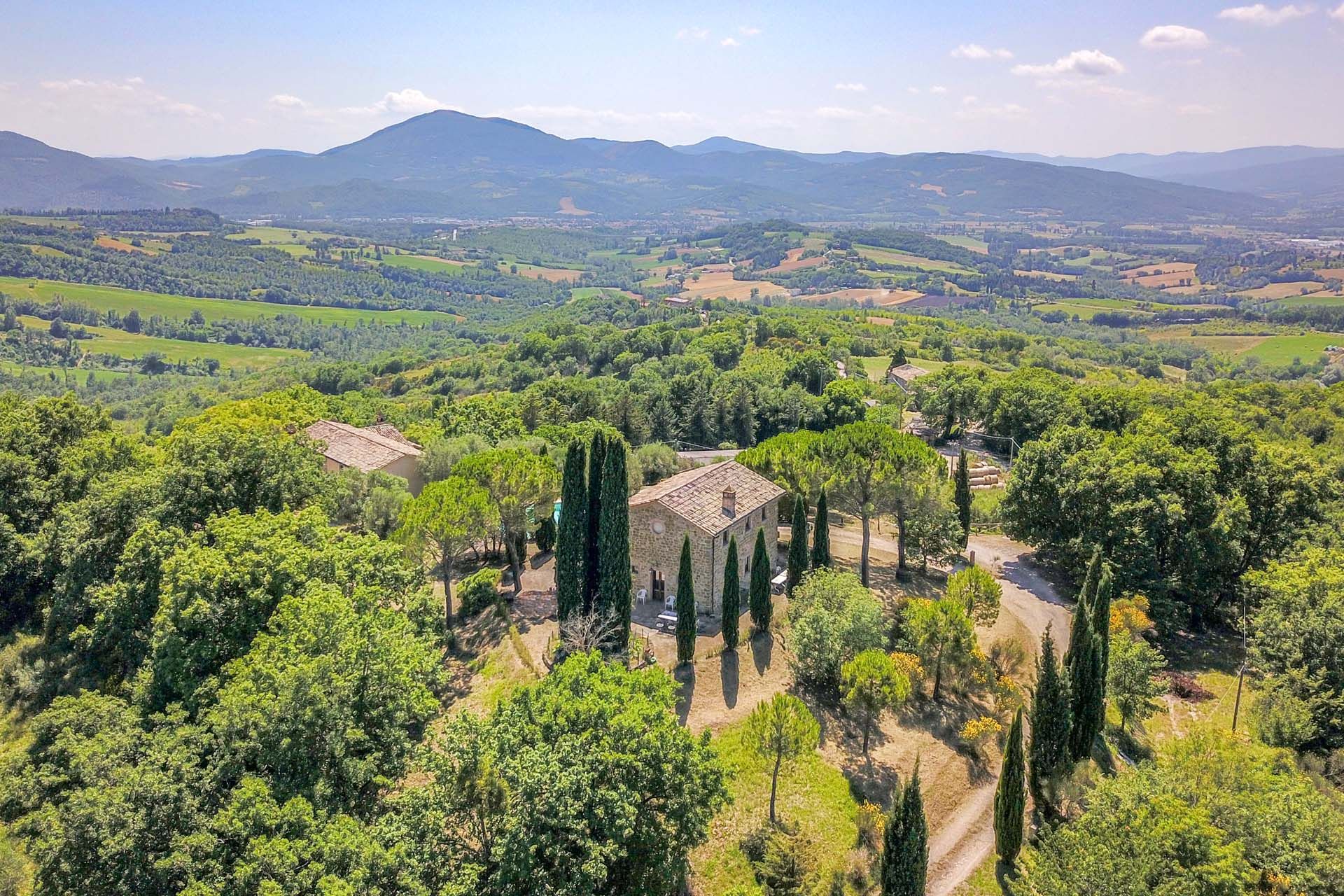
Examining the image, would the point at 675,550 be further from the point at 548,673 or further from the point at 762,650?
the point at 548,673

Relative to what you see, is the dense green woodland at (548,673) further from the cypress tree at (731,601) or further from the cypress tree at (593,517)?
the cypress tree at (731,601)

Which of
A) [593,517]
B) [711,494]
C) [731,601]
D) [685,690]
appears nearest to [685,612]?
[731,601]

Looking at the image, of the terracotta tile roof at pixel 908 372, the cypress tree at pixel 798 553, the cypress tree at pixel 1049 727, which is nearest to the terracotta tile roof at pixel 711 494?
the cypress tree at pixel 798 553

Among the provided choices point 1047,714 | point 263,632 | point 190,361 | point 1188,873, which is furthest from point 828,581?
point 190,361

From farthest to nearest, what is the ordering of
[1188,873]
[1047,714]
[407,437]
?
[407,437] → [1047,714] → [1188,873]

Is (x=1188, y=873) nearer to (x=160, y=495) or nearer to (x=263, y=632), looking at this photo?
(x=263, y=632)

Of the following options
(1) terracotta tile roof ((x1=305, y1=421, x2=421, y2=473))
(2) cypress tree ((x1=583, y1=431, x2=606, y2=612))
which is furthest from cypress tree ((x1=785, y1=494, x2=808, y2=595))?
(1) terracotta tile roof ((x1=305, y1=421, x2=421, y2=473))
